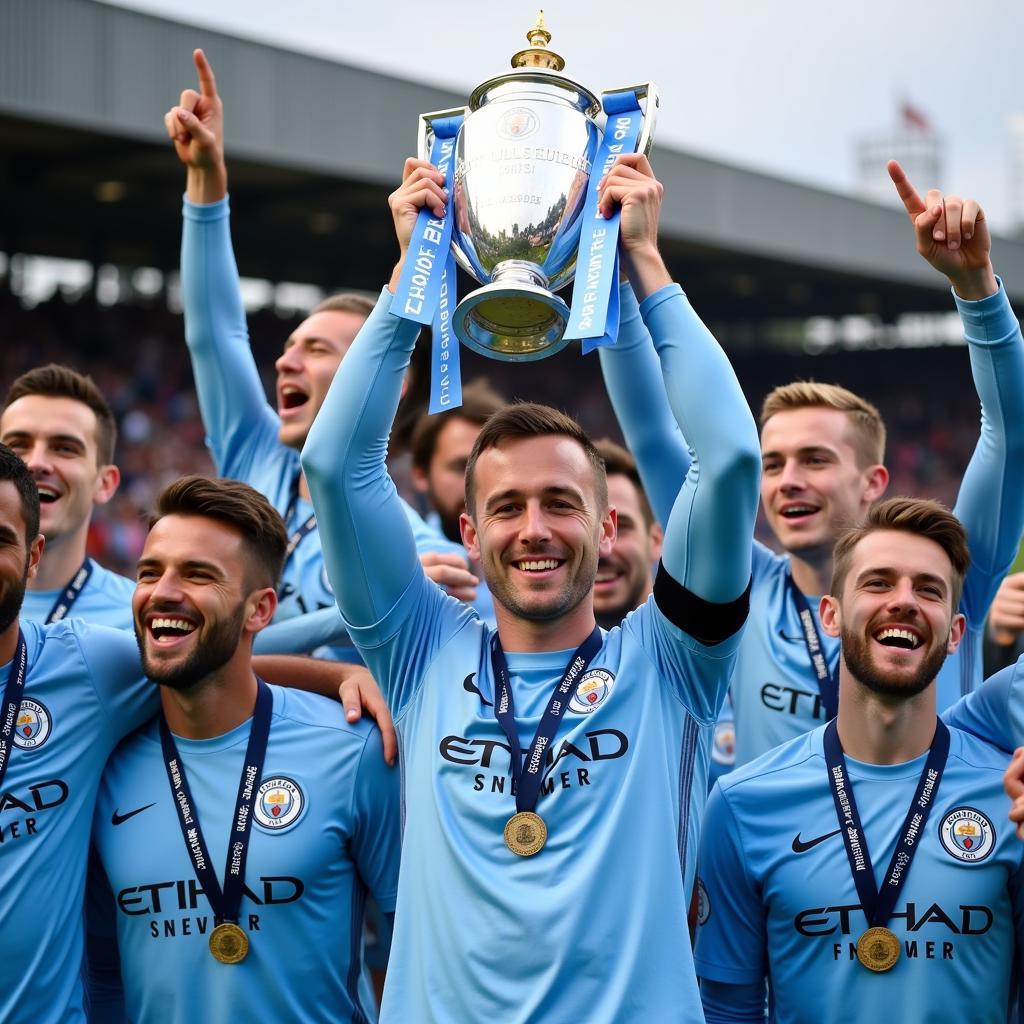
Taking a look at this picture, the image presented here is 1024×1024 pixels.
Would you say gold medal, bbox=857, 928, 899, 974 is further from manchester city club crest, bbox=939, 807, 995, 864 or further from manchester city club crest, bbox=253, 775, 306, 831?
manchester city club crest, bbox=253, 775, 306, 831

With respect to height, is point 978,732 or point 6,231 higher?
point 6,231

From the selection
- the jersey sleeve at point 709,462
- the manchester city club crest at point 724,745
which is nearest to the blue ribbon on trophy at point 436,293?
the jersey sleeve at point 709,462

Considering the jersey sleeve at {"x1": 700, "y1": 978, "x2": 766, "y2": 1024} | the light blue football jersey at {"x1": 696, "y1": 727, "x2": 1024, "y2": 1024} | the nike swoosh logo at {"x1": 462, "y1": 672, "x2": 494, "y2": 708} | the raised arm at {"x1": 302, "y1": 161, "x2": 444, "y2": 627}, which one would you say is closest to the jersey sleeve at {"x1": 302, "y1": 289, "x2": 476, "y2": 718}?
the raised arm at {"x1": 302, "y1": 161, "x2": 444, "y2": 627}

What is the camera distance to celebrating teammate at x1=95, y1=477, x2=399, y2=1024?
2959 millimetres

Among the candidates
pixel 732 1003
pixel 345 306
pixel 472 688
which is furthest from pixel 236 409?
pixel 732 1003

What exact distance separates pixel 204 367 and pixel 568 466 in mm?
1843

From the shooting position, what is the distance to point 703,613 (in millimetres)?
2695

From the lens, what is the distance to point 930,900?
115 inches

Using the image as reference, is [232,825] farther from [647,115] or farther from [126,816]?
[647,115]

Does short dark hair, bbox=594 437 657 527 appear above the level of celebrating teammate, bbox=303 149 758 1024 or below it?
above

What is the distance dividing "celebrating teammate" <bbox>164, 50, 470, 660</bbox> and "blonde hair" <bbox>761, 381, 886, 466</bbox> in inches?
42.3

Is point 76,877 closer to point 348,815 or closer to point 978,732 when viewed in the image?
point 348,815

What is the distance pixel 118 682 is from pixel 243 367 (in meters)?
1.40

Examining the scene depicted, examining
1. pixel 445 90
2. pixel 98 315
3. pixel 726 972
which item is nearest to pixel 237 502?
pixel 726 972
